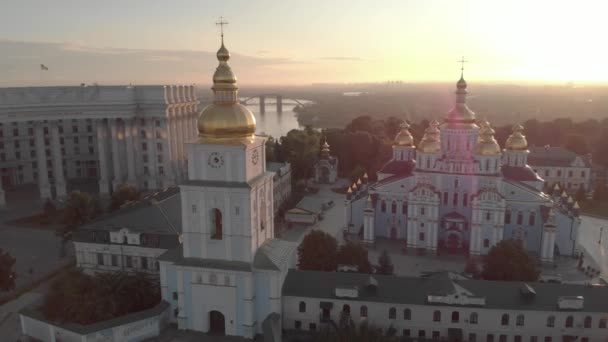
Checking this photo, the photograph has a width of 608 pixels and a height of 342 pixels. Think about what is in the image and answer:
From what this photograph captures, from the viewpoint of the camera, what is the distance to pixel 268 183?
26469mm

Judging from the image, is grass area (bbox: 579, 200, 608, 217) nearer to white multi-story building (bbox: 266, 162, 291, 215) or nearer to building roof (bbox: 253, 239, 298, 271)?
white multi-story building (bbox: 266, 162, 291, 215)

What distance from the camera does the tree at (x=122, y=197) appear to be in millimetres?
43656

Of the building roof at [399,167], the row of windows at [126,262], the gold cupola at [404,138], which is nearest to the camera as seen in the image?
the row of windows at [126,262]

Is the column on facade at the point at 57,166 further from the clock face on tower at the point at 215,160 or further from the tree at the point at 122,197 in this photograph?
the clock face on tower at the point at 215,160

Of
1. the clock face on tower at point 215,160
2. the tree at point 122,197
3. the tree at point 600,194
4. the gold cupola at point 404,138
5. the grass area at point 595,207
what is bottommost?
the grass area at point 595,207

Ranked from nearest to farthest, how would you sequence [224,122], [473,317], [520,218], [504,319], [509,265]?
1. [224,122]
2. [504,319]
3. [473,317]
4. [509,265]
5. [520,218]

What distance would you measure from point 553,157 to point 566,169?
227cm

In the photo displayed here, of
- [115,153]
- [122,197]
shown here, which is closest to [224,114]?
[122,197]

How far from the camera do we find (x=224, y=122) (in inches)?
922

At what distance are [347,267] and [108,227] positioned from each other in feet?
52.5

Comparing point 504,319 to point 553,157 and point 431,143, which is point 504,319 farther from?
point 553,157

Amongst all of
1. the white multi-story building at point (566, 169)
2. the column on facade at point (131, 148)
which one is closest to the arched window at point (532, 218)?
the white multi-story building at point (566, 169)

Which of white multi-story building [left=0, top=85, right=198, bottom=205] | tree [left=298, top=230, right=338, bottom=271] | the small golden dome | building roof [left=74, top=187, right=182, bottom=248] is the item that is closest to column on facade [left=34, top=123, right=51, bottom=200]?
white multi-story building [left=0, top=85, right=198, bottom=205]

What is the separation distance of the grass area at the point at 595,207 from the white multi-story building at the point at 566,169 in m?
5.99
